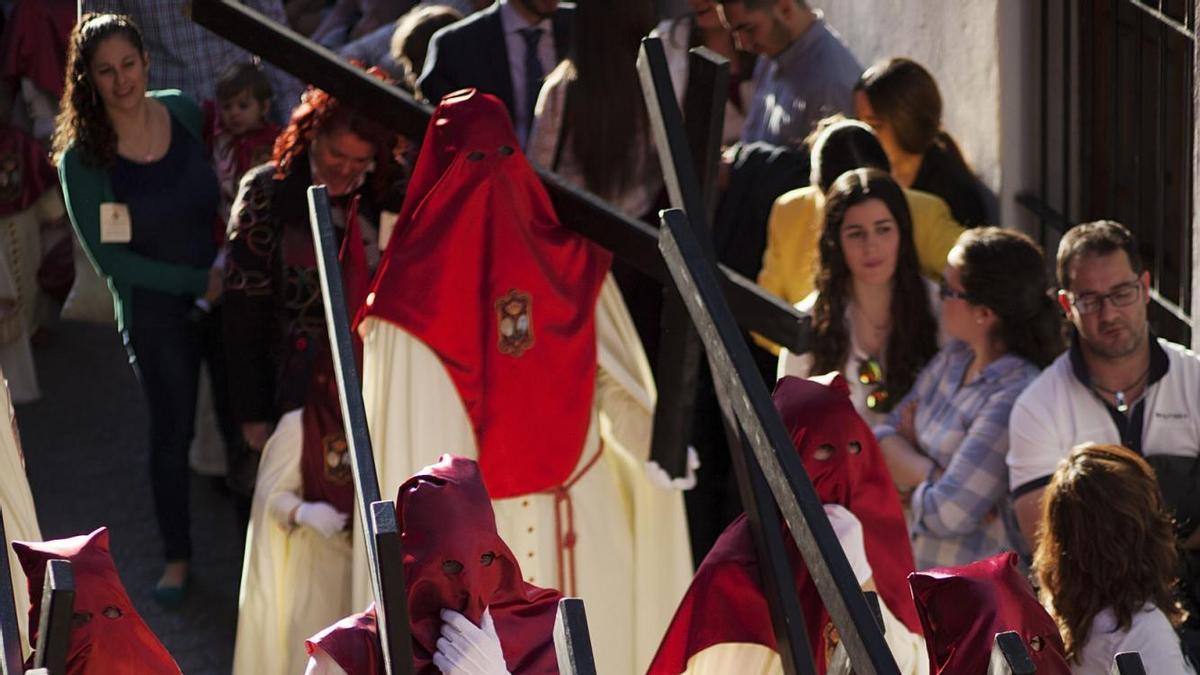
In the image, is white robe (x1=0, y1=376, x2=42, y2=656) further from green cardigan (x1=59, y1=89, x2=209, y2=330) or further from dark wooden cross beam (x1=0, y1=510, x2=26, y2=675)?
green cardigan (x1=59, y1=89, x2=209, y2=330)

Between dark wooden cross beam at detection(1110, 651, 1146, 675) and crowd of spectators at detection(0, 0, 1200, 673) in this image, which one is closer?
dark wooden cross beam at detection(1110, 651, 1146, 675)

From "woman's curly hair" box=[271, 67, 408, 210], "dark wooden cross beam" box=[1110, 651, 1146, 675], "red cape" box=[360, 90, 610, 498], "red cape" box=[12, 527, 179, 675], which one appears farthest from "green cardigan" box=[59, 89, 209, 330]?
"dark wooden cross beam" box=[1110, 651, 1146, 675]

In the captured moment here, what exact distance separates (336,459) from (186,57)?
338 cm

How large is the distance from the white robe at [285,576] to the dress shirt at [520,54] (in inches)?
69.4

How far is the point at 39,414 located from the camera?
8.86 metres

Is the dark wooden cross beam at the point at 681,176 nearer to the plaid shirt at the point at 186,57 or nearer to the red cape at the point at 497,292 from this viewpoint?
the red cape at the point at 497,292

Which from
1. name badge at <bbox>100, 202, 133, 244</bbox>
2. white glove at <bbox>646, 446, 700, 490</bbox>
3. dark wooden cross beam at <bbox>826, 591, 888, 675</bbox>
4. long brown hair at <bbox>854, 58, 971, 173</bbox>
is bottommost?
dark wooden cross beam at <bbox>826, 591, 888, 675</bbox>

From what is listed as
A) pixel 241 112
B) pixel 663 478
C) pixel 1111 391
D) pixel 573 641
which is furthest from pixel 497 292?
pixel 573 641

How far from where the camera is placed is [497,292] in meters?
5.02

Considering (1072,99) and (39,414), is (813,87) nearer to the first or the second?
(1072,99)

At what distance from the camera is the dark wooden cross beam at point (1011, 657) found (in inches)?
87.8

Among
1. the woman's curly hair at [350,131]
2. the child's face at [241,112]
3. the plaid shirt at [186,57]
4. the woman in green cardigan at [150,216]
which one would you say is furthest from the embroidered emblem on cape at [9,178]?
the woman's curly hair at [350,131]

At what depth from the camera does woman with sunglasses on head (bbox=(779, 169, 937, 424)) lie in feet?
17.7

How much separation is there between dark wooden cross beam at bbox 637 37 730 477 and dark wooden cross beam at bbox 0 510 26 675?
169 centimetres
